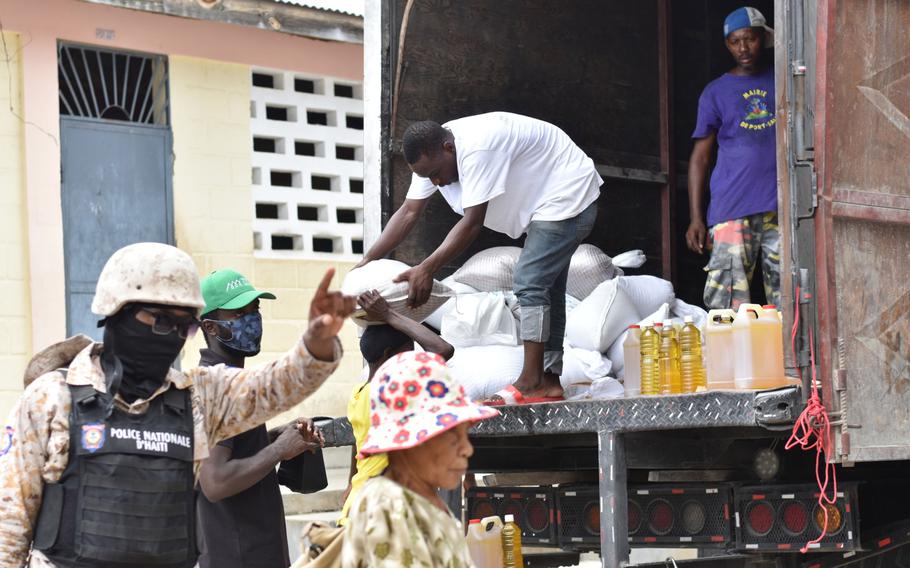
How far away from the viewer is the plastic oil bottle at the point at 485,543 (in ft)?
16.2

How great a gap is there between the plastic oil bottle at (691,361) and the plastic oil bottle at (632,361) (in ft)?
0.79

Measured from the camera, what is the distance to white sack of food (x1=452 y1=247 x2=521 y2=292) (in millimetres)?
5977

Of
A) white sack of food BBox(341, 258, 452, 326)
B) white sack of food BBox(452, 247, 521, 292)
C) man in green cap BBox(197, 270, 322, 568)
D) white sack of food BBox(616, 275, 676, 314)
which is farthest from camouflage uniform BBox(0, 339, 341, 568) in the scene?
white sack of food BBox(616, 275, 676, 314)

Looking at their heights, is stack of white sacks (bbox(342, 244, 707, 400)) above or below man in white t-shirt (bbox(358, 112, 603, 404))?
below

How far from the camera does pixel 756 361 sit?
4.54 metres

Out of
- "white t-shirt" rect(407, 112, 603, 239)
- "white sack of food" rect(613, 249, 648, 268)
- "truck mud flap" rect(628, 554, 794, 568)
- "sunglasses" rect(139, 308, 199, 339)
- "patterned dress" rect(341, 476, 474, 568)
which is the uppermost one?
"white t-shirt" rect(407, 112, 603, 239)

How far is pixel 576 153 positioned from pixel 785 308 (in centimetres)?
172

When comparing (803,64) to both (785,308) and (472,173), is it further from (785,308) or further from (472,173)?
(472,173)

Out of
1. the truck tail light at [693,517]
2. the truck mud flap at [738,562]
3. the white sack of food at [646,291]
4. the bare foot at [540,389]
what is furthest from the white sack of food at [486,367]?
the truck mud flap at [738,562]

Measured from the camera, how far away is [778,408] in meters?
3.99

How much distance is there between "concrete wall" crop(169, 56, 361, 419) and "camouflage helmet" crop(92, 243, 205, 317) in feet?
22.4

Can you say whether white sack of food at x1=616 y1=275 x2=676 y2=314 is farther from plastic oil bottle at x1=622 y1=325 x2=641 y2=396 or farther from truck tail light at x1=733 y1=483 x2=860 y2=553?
truck tail light at x1=733 y1=483 x2=860 y2=553

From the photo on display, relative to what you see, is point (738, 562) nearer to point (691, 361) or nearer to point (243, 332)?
point (691, 361)

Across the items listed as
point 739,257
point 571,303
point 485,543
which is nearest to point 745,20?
point 739,257
